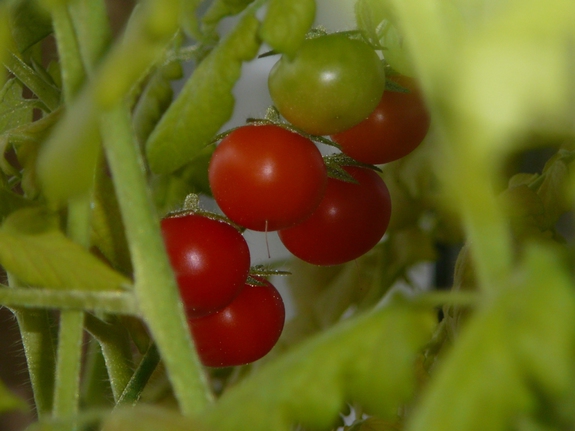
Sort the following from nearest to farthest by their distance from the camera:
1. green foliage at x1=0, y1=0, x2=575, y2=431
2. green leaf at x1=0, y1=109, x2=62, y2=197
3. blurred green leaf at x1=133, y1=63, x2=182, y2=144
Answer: green foliage at x1=0, y1=0, x2=575, y2=431
green leaf at x1=0, y1=109, x2=62, y2=197
blurred green leaf at x1=133, y1=63, x2=182, y2=144

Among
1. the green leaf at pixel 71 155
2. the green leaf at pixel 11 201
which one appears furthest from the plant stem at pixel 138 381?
the green leaf at pixel 71 155

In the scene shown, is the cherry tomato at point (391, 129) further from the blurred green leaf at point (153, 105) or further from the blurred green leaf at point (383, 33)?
the blurred green leaf at point (153, 105)

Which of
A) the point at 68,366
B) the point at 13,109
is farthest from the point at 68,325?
the point at 13,109

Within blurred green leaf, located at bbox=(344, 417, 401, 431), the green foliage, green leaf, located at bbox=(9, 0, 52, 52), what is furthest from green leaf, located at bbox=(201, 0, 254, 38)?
blurred green leaf, located at bbox=(344, 417, 401, 431)

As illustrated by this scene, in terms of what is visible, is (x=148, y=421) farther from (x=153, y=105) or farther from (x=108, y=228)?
(x=153, y=105)

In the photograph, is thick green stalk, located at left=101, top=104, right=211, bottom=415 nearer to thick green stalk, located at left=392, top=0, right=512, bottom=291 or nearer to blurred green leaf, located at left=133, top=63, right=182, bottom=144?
thick green stalk, located at left=392, top=0, right=512, bottom=291

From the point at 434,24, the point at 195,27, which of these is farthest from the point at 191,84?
the point at 434,24

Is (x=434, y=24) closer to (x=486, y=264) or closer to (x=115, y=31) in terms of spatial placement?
(x=486, y=264)
